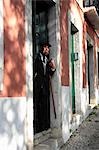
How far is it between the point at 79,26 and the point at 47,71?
4430 mm

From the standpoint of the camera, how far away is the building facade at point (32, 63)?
5.90 m

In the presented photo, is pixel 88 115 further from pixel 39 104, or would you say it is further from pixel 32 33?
pixel 32 33

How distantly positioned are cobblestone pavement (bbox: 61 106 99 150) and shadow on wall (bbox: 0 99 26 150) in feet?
7.90

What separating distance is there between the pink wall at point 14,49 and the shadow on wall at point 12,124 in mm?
158

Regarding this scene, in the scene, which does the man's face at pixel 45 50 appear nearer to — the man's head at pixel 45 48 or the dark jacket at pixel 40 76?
the man's head at pixel 45 48

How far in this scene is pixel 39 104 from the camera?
8.20 m

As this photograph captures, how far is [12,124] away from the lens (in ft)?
19.7

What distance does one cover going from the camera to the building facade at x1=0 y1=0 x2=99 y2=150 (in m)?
5.90

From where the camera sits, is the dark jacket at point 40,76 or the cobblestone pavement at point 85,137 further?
the cobblestone pavement at point 85,137

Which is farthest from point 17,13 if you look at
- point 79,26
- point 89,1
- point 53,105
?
point 89,1

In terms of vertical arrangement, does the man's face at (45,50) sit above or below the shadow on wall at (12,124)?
above

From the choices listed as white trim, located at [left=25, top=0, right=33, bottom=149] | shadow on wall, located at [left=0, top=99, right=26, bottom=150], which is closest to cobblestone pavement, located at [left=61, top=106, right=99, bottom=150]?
white trim, located at [left=25, top=0, right=33, bottom=149]

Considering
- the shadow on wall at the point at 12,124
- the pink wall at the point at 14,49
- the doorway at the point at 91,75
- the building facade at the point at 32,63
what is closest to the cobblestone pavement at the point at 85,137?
the building facade at the point at 32,63

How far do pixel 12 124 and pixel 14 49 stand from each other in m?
1.14
